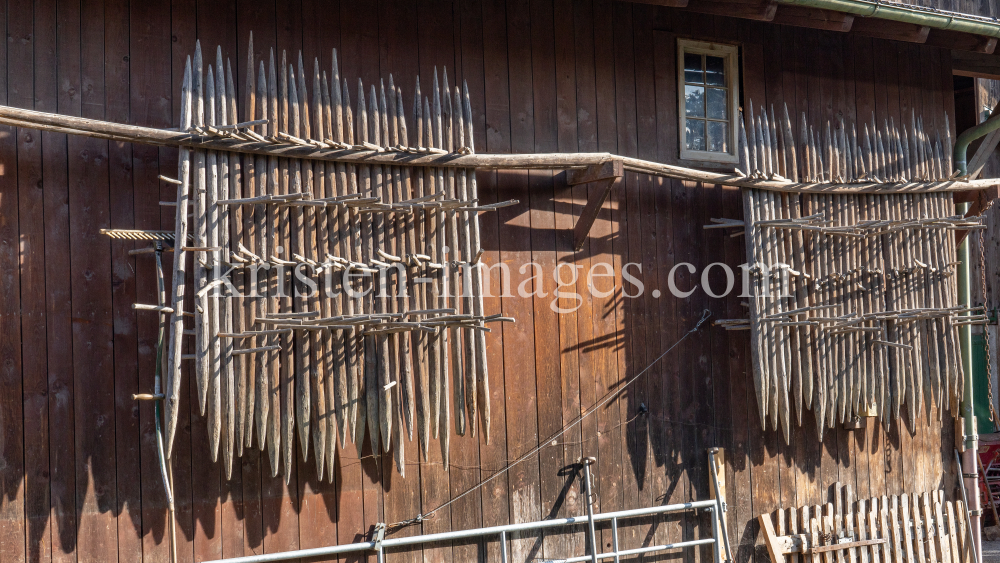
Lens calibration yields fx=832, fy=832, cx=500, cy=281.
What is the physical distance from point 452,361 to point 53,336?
252 centimetres

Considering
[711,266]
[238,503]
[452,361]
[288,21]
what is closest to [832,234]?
[711,266]

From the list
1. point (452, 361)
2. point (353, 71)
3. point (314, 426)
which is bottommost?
point (314, 426)

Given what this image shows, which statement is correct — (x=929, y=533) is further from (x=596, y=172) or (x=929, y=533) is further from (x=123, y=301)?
(x=123, y=301)

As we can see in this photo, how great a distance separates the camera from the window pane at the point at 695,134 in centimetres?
721

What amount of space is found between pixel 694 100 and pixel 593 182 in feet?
4.59

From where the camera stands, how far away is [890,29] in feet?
24.2

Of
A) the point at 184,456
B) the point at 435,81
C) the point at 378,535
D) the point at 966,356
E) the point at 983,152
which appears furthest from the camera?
the point at 983,152

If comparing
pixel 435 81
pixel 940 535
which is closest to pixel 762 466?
pixel 940 535

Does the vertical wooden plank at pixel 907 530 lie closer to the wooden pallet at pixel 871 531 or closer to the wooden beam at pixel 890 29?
the wooden pallet at pixel 871 531

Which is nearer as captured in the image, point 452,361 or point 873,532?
point 452,361

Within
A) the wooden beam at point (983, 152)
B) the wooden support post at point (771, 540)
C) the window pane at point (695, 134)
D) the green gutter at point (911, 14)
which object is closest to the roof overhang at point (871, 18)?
the green gutter at point (911, 14)

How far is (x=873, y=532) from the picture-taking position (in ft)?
24.0

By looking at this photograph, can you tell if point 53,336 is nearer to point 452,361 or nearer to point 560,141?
point 452,361

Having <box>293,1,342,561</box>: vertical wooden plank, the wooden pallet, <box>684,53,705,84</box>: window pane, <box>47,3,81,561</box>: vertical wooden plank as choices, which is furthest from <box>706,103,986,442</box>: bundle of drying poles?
<box>47,3,81,561</box>: vertical wooden plank
